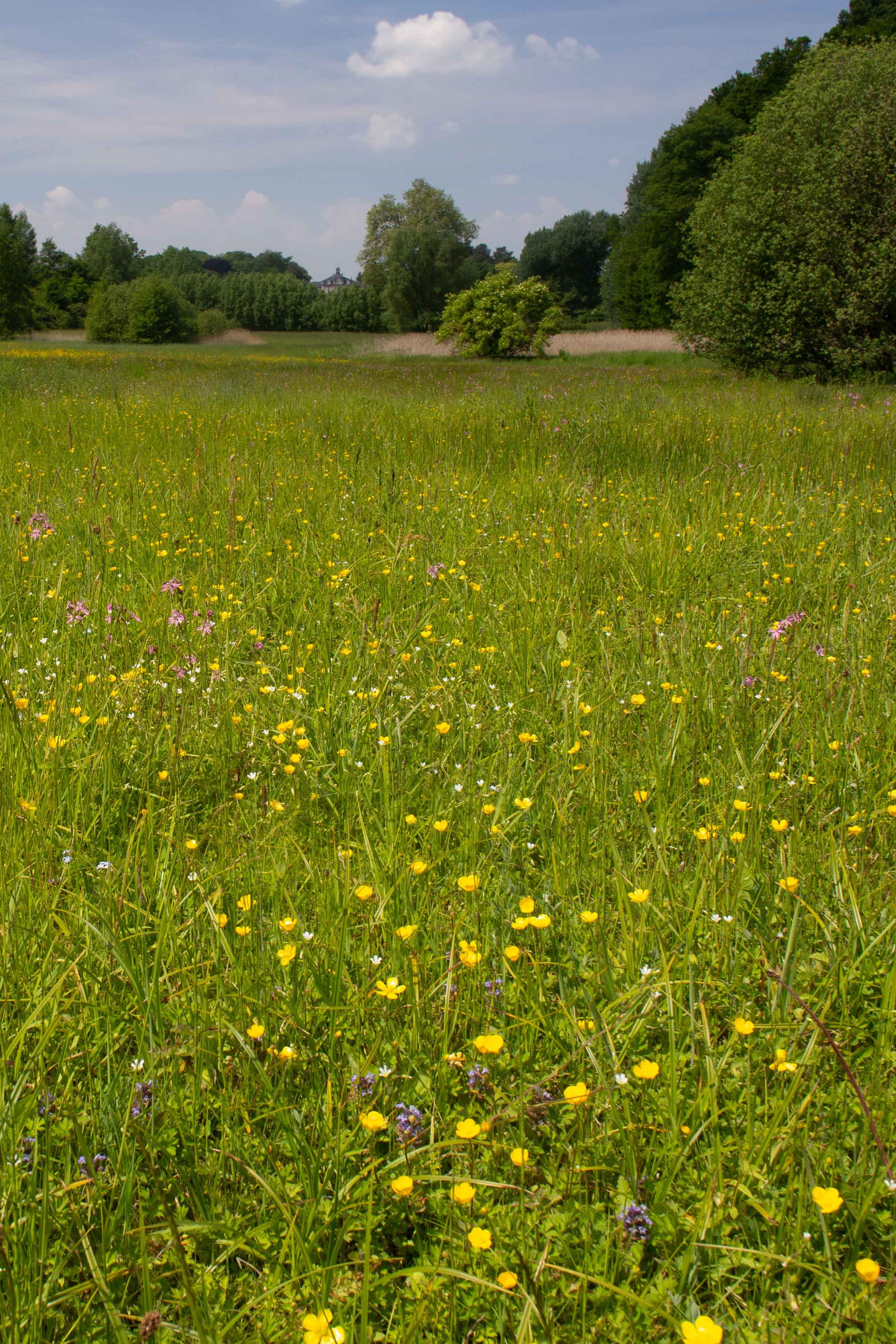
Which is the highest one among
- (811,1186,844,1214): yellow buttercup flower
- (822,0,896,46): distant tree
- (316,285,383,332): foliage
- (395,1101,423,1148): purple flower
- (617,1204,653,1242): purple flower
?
(822,0,896,46): distant tree

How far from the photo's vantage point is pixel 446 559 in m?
3.85

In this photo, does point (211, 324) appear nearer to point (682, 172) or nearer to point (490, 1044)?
point (682, 172)

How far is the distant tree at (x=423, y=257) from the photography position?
167 ft

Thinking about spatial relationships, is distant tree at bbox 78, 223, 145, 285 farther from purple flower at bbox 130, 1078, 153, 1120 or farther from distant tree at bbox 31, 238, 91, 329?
purple flower at bbox 130, 1078, 153, 1120

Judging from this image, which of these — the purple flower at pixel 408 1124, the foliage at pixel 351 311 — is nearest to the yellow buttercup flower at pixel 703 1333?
the purple flower at pixel 408 1124

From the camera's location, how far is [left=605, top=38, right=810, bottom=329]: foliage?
41.5m

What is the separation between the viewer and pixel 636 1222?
3.57ft

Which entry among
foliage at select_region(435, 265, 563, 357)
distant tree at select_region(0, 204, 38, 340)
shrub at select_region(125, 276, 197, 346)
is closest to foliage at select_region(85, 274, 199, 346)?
shrub at select_region(125, 276, 197, 346)

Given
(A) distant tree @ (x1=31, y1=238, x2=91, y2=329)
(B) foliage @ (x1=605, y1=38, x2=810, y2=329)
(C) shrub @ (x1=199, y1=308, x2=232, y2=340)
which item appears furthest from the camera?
(A) distant tree @ (x1=31, y1=238, x2=91, y2=329)

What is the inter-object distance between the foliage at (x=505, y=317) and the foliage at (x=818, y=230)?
1124cm

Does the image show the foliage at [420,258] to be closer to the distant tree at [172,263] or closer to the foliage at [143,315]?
the foliage at [143,315]

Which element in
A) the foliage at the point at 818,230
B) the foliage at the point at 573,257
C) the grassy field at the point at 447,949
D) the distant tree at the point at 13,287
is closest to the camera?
the grassy field at the point at 447,949

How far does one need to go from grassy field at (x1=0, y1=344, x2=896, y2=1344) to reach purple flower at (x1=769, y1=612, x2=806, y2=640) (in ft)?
0.13

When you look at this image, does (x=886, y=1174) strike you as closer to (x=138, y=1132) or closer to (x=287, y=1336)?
(x=287, y=1336)
